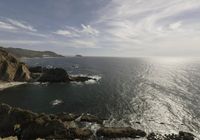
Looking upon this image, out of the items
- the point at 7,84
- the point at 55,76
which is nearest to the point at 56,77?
the point at 55,76

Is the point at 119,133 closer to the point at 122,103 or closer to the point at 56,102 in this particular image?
the point at 122,103

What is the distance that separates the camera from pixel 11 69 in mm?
117812

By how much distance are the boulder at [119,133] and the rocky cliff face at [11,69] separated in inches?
3298

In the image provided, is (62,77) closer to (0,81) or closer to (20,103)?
(0,81)

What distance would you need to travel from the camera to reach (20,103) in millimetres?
80188

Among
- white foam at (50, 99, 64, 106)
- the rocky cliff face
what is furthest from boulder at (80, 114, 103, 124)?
the rocky cliff face

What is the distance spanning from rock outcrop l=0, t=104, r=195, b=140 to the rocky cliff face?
68.3 metres

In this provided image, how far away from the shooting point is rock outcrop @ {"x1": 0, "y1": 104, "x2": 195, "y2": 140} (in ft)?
156

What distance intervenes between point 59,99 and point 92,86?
29.6 metres

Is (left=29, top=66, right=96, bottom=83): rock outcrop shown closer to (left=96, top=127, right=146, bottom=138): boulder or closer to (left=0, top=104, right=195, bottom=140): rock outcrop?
(left=0, top=104, right=195, bottom=140): rock outcrop

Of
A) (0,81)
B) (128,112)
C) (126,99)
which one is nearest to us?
(128,112)

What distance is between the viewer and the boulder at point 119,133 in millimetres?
50469

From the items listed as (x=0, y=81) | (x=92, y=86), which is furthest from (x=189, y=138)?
(x=0, y=81)

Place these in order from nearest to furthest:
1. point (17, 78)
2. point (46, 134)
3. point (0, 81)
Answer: point (46, 134)
point (0, 81)
point (17, 78)
